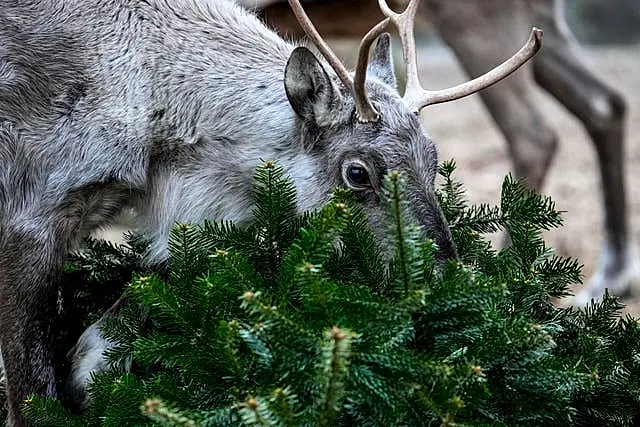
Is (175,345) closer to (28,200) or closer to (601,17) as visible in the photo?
(28,200)

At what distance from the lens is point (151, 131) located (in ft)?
10.8

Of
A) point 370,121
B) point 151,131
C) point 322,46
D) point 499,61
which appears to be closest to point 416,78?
point 370,121

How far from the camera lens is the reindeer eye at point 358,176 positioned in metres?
3.11

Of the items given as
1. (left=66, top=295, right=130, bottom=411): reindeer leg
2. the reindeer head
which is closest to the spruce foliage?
the reindeer head

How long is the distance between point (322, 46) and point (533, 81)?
3610 millimetres

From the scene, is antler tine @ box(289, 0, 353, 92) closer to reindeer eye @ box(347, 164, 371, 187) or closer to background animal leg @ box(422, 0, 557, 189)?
reindeer eye @ box(347, 164, 371, 187)

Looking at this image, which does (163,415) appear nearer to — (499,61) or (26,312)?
(26,312)

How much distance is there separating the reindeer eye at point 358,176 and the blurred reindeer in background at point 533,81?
252cm

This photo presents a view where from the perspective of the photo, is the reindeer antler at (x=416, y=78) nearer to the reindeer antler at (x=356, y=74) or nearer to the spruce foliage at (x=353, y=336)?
the reindeer antler at (x=356, y=74)

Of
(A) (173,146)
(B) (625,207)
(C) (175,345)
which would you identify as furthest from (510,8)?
(C) (175,345)

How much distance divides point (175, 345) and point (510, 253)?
0.97 metres

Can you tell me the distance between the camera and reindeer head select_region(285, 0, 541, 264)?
10.1 feet

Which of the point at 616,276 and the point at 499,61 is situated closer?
the point at 499,61

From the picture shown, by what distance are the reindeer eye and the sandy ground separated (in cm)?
295
